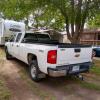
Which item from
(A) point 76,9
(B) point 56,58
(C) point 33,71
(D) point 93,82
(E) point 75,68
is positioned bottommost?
(D) point 93,82

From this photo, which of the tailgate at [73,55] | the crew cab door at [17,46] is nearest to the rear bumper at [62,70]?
the tailgate at [73,55]

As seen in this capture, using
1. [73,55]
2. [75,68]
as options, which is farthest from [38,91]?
[73,55]

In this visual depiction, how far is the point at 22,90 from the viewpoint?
21.7 feet

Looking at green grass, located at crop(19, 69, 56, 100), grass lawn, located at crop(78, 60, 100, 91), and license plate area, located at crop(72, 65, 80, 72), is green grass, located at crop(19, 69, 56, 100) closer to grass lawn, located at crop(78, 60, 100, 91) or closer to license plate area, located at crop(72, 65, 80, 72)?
license plate area, located at crop(72, 65, 80, 72)

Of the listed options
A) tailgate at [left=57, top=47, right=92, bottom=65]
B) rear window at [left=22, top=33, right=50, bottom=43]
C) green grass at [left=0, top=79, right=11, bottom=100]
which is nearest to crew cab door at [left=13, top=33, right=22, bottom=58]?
rear window at [left=22, top=33, right=50, bottom=43]

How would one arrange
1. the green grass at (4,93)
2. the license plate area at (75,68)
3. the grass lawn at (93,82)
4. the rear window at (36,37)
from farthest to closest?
the rear window at (36,37) → the grass lawn at (93,82) → the license plate area at (75,68) → the green grass at (4,93)

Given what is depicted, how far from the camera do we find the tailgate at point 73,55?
640cm

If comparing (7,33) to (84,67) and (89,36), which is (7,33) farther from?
(89,36)

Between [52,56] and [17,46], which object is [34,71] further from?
[17,46]

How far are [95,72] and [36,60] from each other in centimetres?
340

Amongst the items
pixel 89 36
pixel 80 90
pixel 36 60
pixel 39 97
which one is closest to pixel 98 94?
pixel 80 90

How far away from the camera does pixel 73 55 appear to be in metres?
6.77

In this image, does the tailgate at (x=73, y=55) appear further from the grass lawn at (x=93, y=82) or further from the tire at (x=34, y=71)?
the tire at (x=34, y=71)

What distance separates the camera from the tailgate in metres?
6.40
